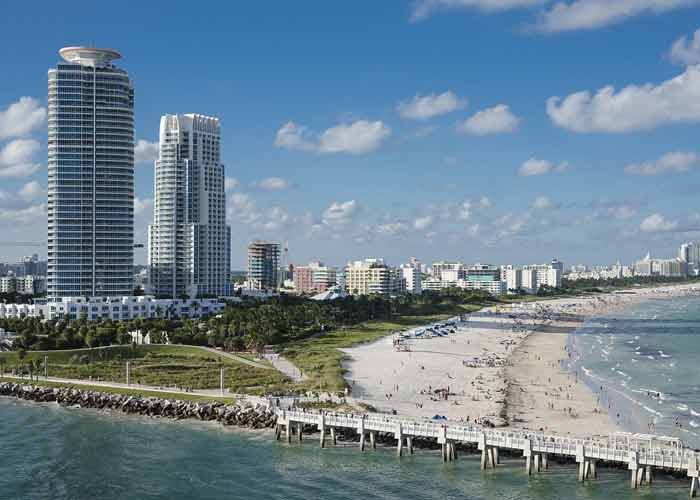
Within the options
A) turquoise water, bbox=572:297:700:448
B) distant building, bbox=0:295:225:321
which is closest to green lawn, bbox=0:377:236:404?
turquoise water, bbox=572:297:700:448

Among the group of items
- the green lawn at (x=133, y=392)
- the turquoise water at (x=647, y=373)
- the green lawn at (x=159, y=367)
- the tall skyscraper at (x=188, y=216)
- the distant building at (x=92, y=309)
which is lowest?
the turquoise water at (x=647, y=373)

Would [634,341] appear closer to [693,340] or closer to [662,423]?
[693,340]

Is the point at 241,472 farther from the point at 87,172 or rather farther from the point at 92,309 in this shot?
the point at 87,172

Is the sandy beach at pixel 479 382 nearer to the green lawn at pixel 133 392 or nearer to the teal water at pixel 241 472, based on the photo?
the teal water at pixel 241 472

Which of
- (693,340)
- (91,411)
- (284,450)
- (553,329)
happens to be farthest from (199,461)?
(553,329)

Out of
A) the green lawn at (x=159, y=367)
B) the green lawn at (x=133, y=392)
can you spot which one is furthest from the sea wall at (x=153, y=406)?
the green lawn at (x=159, y=367)

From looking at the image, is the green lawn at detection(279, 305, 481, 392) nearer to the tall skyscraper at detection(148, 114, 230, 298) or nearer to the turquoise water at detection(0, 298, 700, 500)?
the turquoise water at detection(0, 298, 700, 500)
